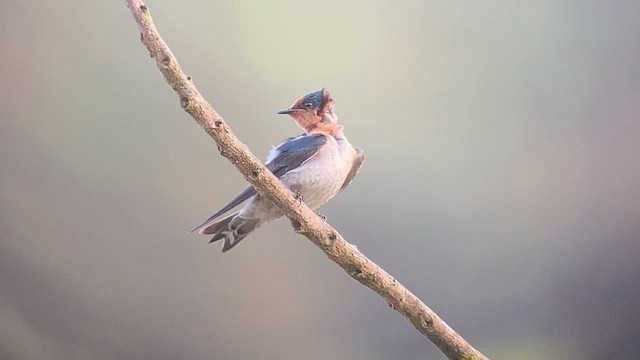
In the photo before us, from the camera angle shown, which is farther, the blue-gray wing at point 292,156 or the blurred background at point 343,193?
the blurred background at point 343,193

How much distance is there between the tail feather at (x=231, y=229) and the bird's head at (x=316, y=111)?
0.28 m

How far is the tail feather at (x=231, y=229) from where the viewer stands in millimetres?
1731

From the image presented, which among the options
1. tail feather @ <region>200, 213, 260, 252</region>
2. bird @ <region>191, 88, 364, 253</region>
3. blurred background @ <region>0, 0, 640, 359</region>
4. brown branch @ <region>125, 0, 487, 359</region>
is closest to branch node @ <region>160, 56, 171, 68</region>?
brown branch @ <region>125, 0, 487, 359</region>

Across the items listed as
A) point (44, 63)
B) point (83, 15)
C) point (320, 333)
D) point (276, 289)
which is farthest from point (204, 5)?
point (320, 333)

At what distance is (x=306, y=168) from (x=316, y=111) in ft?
0.59

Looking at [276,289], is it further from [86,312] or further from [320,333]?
[86,312]

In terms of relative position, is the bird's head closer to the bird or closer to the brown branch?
the bird

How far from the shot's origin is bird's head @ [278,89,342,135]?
1.74m

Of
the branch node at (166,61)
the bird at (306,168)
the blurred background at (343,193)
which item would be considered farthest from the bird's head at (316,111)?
→ the branch node at (166,61)

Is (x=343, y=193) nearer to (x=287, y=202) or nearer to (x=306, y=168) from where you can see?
(x=306, y=168)

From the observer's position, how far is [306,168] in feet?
5.39

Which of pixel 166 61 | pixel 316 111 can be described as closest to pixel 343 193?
pixel 316 111

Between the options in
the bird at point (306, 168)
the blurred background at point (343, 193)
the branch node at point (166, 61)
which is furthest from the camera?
the blurred background at point (343, 193)

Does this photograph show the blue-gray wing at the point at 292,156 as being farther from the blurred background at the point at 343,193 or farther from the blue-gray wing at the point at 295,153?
the blurred background at the point at 343,193
